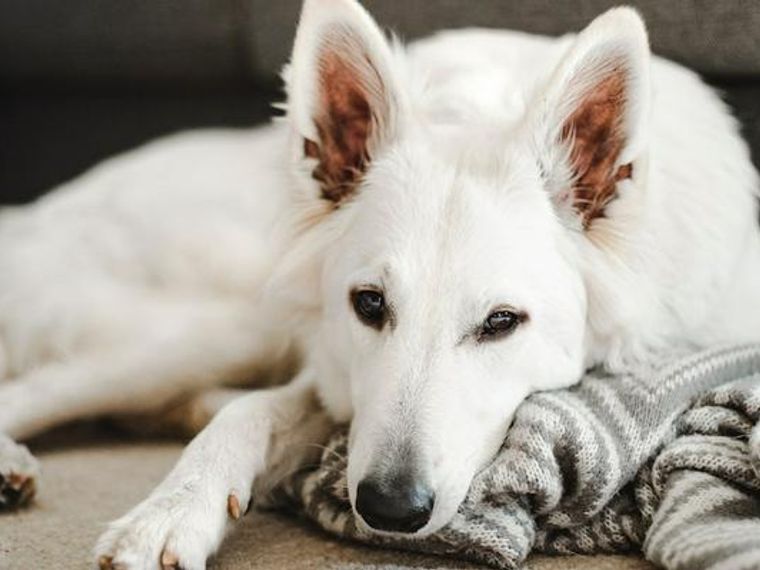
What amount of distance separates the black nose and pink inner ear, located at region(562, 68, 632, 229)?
629 millimetres

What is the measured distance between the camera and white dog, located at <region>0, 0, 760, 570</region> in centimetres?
173

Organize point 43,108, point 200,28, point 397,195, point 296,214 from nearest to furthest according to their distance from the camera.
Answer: point 397,195 < point 296,214 < point 200,28 < point 43,108

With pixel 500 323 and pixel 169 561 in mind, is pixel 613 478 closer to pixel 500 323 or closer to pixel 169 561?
pixel 500 323

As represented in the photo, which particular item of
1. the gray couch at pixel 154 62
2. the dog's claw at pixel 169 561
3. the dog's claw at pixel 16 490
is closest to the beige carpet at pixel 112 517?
the dog's claw at pixel 16 490

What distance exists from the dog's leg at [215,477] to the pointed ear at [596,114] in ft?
2.04

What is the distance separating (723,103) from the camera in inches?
95.0

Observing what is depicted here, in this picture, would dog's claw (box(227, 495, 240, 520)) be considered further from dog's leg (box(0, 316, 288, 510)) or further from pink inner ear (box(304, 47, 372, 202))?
dog's leg (box(0, 316, 288, 510))

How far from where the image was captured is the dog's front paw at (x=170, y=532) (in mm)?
1618

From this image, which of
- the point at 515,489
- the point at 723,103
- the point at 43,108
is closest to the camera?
the point at 515,489

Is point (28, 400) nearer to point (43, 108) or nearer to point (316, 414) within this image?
point (316, 414)

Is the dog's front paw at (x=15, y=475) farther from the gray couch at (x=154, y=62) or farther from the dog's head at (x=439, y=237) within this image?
the gray couch at (x=154, y=62)

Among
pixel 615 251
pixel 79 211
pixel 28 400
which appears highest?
pixel 615 251

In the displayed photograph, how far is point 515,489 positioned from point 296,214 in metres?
0.69

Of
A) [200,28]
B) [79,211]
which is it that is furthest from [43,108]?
[79,211]
